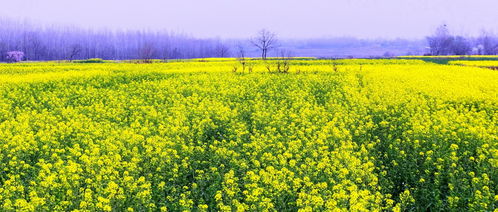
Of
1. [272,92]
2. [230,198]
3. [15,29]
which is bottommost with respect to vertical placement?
[230,198]

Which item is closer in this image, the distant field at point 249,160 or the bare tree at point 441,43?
the distant field at point 249,160

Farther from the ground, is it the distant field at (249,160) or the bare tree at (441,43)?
the bare tree at (441,43)

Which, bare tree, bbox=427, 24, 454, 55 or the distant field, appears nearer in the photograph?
the distant field

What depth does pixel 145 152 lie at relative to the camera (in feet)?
29.5

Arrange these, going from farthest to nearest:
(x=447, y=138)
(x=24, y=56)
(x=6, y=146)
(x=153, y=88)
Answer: (x=24, y=56), (x=153, y=88), (x=447, y=138), (x=6, y=146)

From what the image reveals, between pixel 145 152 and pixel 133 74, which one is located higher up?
pixel 133 74

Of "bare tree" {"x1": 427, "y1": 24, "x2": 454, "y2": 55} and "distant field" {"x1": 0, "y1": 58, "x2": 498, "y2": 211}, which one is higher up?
"bare tree" {"x1": 427, "y1": 24, "x2": 454, "y2": 55}

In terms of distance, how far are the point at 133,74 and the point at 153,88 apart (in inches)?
296

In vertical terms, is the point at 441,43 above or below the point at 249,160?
above

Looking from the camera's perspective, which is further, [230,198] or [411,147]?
[411,147]

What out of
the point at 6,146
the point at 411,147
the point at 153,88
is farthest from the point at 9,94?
the point at 411,147

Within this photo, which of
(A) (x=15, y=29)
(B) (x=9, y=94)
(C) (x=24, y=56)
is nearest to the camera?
(B) (x=9, y=94)

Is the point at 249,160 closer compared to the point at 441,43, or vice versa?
the point at 249,160

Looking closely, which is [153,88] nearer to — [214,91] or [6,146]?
[214,91]
